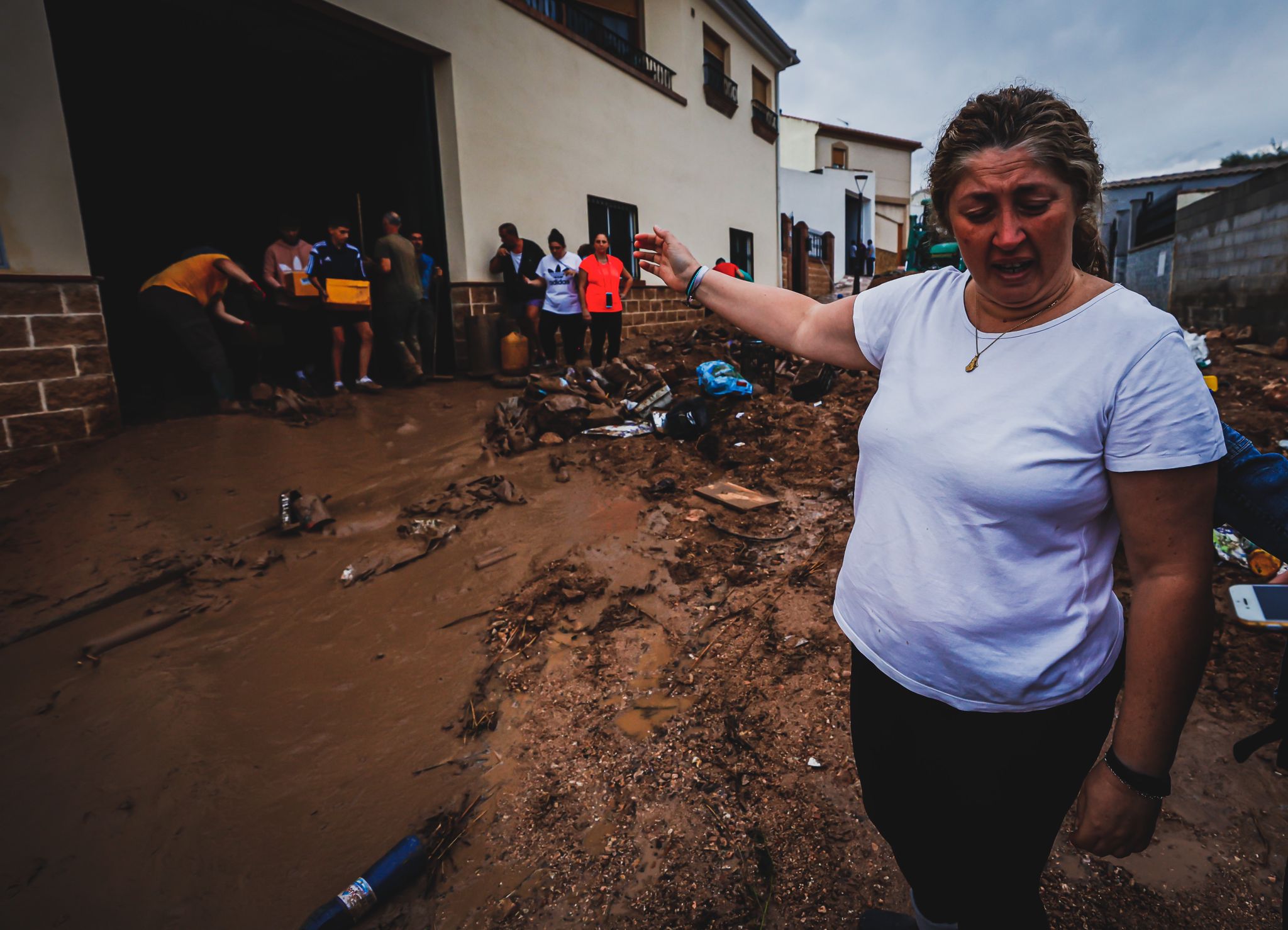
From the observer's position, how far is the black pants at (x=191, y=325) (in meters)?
5.23

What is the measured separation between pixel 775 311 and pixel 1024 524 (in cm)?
84

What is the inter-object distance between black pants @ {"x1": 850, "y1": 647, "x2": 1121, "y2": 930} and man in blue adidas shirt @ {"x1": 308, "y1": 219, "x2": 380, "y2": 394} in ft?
21.0

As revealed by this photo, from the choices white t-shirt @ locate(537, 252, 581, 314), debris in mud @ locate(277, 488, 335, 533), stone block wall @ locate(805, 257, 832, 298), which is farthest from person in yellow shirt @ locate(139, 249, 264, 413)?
stone block wall @ locate(805, 257, 832, 298)

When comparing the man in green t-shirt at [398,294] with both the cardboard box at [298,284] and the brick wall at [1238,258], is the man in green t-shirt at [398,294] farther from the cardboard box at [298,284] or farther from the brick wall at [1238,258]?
the brick wall at [1238,258]

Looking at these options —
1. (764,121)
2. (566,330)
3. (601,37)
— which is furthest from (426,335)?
(764,121)

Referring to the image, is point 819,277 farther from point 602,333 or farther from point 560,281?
point 560,281

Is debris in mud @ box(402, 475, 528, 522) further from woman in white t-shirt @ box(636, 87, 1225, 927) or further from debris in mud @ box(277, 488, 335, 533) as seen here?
woman in white t-shirt @ box(636, 87, 1225, 927)

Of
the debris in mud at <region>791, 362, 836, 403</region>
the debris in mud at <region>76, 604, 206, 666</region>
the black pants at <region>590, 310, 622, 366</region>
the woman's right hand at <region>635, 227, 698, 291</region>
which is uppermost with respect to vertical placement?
the woman's right hand at <region>635, 227, 698, 291</region>

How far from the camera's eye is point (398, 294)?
275 inches

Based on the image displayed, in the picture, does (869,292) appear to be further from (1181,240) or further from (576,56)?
(1181,240)

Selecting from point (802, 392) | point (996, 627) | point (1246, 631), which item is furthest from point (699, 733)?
point (802, 392)

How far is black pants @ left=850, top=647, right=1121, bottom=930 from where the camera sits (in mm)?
1219

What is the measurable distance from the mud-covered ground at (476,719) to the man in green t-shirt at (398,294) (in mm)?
2549

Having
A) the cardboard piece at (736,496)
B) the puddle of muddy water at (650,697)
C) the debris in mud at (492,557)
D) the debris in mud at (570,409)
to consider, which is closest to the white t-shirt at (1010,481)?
the puddle of muddy water at (650,697)
